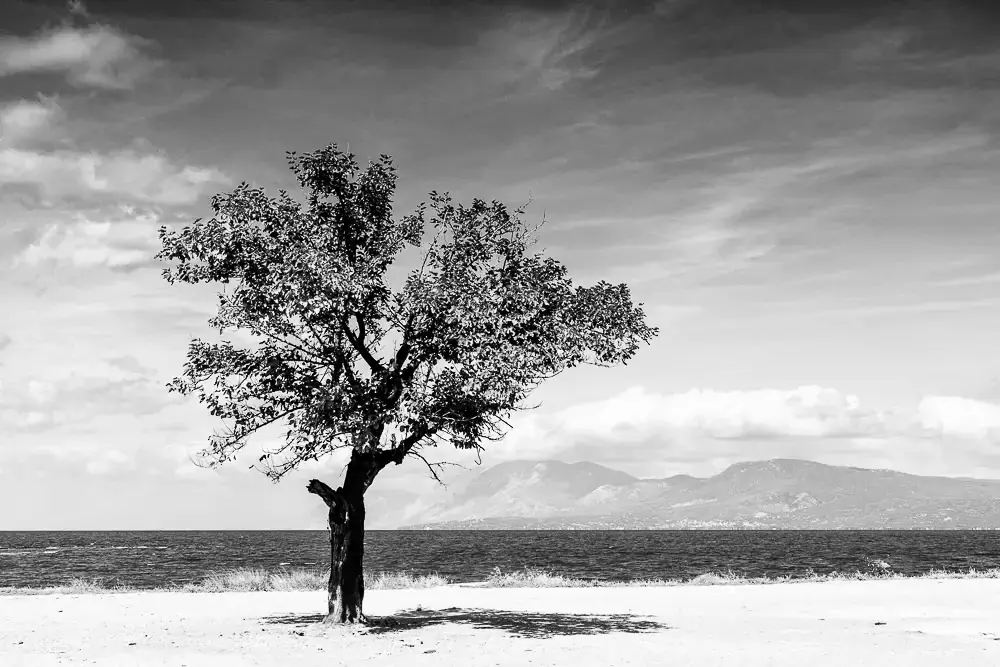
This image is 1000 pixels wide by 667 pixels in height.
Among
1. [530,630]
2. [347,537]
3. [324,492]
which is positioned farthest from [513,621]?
[324,492]

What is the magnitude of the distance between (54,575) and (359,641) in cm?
6459

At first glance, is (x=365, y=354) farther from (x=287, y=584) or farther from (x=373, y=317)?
(x=287, y=584)

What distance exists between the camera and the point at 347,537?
26.4m

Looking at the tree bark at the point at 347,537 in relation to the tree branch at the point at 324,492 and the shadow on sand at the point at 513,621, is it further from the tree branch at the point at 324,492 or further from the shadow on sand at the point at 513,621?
the shadow on sand at the point at 513,621

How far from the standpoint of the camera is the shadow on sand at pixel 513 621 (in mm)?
27203

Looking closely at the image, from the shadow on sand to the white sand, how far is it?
9 cm

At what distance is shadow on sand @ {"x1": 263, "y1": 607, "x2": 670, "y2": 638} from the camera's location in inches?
1071

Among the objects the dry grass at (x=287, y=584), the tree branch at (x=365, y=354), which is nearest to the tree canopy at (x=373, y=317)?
the tree branch at (x=365, y=354)

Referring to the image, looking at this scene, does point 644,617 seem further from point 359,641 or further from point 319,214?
point 319,214

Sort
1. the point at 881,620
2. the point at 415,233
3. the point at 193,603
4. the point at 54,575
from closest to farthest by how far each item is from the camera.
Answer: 1. the point at 415,233
2. the point at 881,620
3. the point at 193,603
4. the point at 54,575

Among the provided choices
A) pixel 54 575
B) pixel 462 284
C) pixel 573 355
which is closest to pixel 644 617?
pixel 573 355

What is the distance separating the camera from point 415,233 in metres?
28.2

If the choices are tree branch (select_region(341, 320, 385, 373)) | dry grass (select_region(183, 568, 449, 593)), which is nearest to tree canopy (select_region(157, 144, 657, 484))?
tree branch (select_region(341, 320, 385, 373))

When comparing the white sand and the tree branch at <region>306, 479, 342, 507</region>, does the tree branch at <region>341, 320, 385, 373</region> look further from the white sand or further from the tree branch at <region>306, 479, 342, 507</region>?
the white sand
